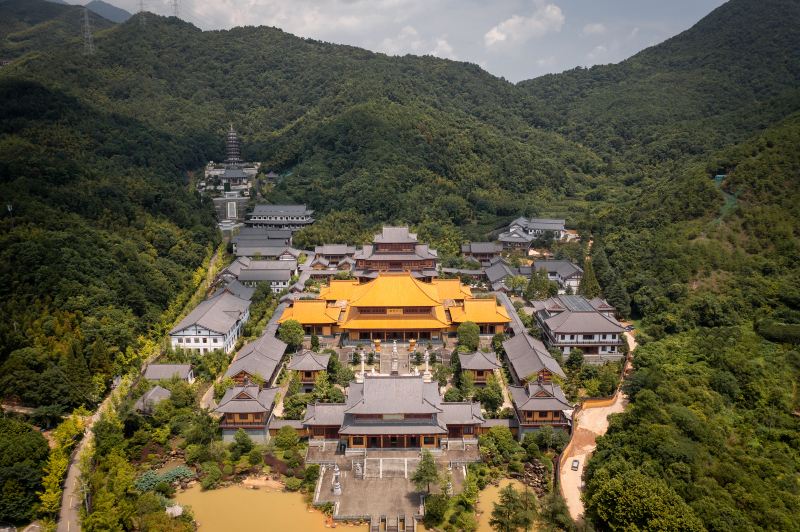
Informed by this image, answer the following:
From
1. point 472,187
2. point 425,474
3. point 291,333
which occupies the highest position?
point 472,187

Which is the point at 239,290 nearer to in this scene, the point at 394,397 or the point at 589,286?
the point at 394,397

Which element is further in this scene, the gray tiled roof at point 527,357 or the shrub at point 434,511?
the gray tiled roof at point 527,357

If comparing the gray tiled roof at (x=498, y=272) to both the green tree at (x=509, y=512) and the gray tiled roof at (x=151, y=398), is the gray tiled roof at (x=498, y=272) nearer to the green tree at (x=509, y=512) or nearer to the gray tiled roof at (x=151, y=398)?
the green tree at (x=509, y=512)

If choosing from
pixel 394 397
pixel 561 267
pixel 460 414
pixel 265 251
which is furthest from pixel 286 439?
pixel 561 267

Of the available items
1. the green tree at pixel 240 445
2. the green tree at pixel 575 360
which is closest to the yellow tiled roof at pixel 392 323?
the green tree at pixel 575 360

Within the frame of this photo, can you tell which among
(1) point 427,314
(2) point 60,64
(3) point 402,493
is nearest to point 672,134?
(1) point 427,314

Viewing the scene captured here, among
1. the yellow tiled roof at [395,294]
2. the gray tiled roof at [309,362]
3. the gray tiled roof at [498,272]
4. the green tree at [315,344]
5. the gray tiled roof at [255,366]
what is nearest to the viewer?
the gray tiled roof at [255,366]

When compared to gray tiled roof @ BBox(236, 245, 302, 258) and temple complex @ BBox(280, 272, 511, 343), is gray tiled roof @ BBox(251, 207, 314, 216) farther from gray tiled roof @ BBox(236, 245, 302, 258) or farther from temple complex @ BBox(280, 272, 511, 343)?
temple complex @ BBox(280, 272, 511, 343)

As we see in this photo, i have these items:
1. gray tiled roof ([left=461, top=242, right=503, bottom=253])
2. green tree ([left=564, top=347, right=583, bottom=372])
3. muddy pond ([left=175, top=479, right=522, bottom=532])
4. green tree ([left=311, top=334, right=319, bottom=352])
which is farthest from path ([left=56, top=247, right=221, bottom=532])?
gray tiled roof ([left=461, top=242, right=503, bottom=253])
